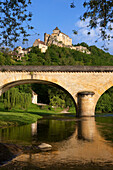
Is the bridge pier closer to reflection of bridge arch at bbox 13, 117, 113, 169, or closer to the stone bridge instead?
the stone bridge

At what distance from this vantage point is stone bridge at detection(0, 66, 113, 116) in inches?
1158

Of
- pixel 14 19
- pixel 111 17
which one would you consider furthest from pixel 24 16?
pixel 111 17

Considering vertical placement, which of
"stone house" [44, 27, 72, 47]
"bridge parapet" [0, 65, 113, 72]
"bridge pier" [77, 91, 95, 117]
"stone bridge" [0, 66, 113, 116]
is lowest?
"bridge pier" [77, 91, 95, 117]

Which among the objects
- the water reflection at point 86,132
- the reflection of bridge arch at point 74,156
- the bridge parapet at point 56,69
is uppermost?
the bridge parapet at point 56,69

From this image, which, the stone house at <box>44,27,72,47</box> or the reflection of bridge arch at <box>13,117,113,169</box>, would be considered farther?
the stone house at <box>44,27,72,47</box>

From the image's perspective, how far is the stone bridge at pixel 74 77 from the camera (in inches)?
1158

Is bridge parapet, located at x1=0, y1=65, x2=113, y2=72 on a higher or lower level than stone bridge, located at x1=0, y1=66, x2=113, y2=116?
higher

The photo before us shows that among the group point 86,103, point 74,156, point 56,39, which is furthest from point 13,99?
point 56,39

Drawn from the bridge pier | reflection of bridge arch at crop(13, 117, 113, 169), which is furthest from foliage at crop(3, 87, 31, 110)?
reflection of bridge arch at crop(13, 117, 113, 169)

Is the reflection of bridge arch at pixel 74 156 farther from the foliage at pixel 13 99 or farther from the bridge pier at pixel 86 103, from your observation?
the foliage at pixel 13 99

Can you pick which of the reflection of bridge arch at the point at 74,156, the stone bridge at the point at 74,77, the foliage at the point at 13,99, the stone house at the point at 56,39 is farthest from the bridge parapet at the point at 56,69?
the stone house at the point at 56,39

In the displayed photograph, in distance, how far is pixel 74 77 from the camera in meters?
29.7

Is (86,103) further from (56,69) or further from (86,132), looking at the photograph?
(86,132)

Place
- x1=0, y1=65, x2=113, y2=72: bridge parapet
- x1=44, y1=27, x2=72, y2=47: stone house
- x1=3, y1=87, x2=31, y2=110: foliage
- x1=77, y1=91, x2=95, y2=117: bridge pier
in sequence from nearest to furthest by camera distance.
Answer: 1. x1=77, y1=91, x2=95, y2=117: bridge pier
2. x1=0, y1=65, x2=113, y2=72: bridge parapet
3. x1=3, y1=87, x2=31, y2=110: foliage
4. x1=44, y1=27, x2=72, y2=47: stone house
